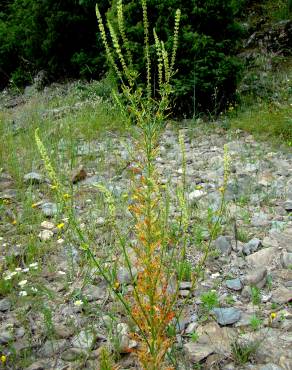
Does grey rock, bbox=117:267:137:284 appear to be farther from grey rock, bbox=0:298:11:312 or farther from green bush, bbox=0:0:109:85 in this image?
green bush, bbox=0:0:109:85

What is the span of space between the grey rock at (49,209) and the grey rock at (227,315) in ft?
5.56

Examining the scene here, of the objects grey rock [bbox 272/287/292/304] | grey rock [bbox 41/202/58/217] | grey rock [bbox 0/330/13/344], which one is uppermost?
grey rock [bbox 0/330/13/344]

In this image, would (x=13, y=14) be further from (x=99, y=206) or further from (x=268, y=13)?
(x=99, y=206)

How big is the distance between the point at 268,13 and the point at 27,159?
605cm

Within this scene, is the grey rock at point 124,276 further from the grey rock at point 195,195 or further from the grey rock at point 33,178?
the grey rock at point 33,178

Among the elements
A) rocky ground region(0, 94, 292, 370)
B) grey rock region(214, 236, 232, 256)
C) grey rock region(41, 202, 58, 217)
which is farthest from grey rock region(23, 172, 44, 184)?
grey rock region(214, 236, 232, 256)

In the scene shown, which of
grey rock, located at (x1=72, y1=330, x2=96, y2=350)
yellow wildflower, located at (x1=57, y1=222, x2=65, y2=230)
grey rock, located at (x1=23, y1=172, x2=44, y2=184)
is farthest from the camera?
grey rock, located at (x1=23, y1=172, x2=44, y2=184)

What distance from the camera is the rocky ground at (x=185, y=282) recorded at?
7.83 feet

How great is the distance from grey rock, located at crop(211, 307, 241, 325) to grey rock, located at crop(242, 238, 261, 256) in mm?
647

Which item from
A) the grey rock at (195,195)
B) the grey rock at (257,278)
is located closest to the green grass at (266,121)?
the grey rock at (195,195)

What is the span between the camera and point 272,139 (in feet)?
17.3

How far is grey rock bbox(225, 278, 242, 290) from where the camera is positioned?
2.85m

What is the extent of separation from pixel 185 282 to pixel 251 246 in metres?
0.61

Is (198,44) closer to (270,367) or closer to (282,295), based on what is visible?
(282,295)
